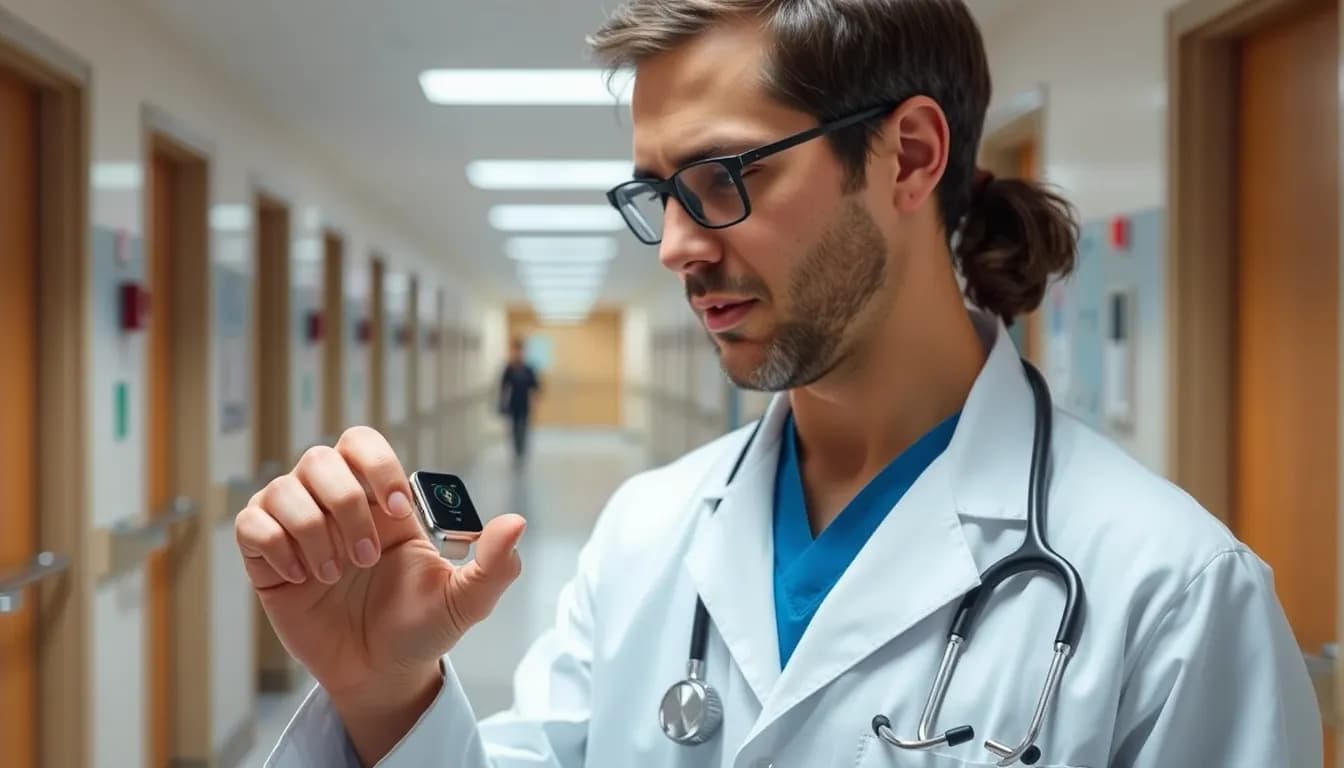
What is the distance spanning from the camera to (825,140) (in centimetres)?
109

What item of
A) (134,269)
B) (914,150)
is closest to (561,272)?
(134,269)

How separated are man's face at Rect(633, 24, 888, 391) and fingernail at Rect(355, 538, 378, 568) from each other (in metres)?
0.42

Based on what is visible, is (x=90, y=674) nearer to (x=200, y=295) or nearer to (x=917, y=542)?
(x=200, y=295)

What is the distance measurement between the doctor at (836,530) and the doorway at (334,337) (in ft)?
18.2

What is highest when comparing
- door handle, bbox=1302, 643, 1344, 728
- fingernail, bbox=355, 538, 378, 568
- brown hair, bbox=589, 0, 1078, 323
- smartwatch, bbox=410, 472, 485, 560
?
brown hair, bbox=589, 0, 1078, 323

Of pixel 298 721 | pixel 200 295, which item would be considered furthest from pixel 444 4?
pixel 298 721

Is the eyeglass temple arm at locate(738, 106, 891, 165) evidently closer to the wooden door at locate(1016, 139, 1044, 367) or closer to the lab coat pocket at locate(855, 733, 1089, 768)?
the lab coat pocket at locate(855, 733, 1089, 768)

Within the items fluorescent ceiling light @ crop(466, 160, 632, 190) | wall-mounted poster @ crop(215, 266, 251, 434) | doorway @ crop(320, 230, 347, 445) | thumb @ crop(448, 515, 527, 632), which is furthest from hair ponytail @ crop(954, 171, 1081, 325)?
doorway @ crop(320, 230, 347, 445)

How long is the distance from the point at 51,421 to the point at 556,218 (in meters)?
5.50

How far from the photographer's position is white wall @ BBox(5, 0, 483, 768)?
9.97 feet

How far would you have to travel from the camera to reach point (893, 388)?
1.18 metres

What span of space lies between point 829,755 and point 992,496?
31 centimetres

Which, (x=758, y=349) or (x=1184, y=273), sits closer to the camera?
(x=758, y=349)

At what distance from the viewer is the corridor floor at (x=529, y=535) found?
4.77 meters
